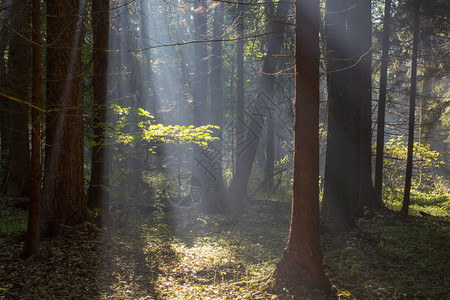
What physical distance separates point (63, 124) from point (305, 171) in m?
4.92

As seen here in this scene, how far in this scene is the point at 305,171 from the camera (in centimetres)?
512

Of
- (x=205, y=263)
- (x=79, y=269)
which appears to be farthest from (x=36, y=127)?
(x=205, y=263)

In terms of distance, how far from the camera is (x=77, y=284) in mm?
5320

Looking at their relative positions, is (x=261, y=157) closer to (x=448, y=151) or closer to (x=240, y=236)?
(x=448, y=151)

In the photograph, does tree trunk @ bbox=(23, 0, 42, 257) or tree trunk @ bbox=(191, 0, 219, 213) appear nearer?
tree trunk @ bbox=(23, 0, 42, 257)

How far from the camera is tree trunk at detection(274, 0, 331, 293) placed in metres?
5.11

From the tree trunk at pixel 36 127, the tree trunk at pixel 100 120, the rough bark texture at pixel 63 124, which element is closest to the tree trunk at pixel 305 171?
the tree trunk at pixel 36 127

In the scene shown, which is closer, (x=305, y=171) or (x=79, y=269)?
(x=305, y=171)

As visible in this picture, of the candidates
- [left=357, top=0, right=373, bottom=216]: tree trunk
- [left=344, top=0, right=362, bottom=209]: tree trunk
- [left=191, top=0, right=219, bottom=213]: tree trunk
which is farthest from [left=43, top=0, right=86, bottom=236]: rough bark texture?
[left=357, top=0, right=373, bottom=216]: tree trunk

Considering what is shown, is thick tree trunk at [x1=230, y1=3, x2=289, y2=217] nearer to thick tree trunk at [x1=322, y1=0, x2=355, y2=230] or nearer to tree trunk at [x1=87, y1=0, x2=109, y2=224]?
thick tree trunk at [x1=322, y1=0, x2=355, y2=230]

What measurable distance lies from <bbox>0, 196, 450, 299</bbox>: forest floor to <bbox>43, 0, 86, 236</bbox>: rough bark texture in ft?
→ 1.82

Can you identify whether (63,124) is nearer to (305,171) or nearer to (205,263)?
(205,263)

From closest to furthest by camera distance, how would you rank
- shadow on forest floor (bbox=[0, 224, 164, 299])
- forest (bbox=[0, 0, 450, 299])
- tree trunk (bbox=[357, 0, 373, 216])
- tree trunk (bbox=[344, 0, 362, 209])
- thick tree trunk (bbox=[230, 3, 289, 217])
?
shadow on forest floor (bbox=[0, 224, 164, 299]) < forest (bbox=[0, 0, 450, 299]) < tree trunk (bbox=[344, 0, 362, 209]) < tree trunk (bbox=[357, 0, 373, 216]) < thick tree trunk (bbox=[230, 3, 289, 217])

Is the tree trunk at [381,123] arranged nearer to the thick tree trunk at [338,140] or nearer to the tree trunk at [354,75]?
the tree trunk at [354,75]
